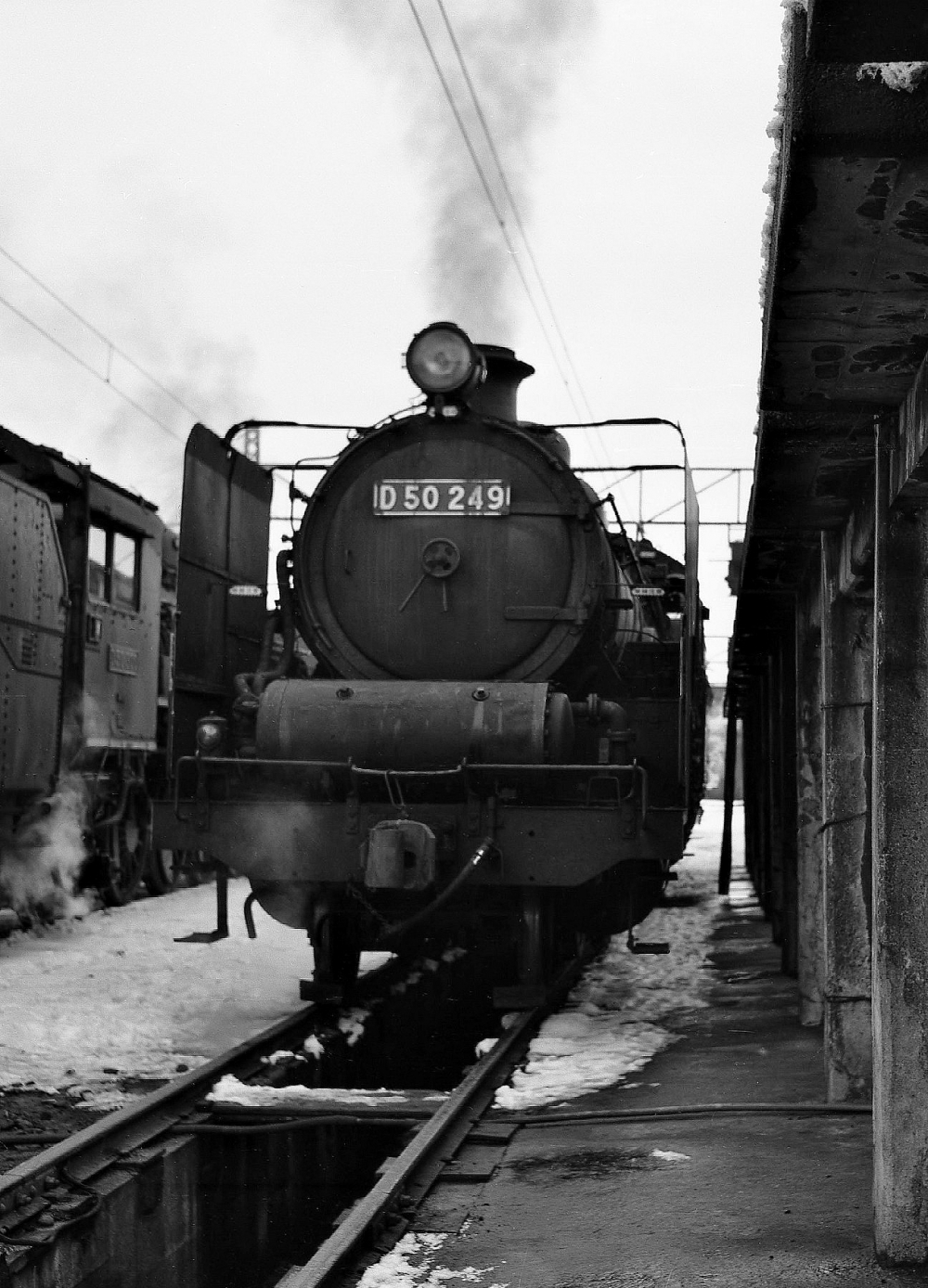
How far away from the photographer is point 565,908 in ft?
28.5

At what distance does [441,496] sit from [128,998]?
331 centimetres

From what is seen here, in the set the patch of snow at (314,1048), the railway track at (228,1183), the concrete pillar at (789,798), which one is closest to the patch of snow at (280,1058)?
the railway track at (228,1183)

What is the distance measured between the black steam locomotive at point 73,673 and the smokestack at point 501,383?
142 inches

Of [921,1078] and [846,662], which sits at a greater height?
[846,662]

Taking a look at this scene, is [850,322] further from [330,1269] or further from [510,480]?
[510,480]

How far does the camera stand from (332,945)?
26.6 ft

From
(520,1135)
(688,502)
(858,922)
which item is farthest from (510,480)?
(520,1135)

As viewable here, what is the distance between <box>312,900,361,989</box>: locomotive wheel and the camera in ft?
26.2

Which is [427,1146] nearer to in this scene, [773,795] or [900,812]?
[900,812]

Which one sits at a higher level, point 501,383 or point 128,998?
point 501,383

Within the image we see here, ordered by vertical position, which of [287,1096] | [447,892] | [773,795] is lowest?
[287,1096]

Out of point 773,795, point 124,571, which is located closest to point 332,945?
point 773,795

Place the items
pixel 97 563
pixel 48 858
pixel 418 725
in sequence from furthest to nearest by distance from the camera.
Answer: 1. pixel 97 563
2. pixel 48 858
3. pixel 418 725

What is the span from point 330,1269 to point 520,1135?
1840 millimetres
